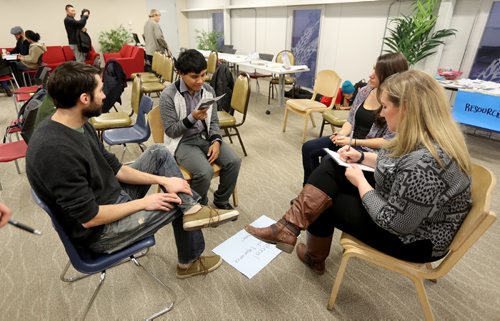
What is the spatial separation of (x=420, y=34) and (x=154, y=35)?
16.4 feet

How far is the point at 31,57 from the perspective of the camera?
17.4 ft

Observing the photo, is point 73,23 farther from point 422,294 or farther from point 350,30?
point 422,294

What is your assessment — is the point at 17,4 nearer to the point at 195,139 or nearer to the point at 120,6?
the point at 120,6

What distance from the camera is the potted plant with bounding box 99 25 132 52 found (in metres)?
8.07

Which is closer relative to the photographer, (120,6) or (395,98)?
(395,98)

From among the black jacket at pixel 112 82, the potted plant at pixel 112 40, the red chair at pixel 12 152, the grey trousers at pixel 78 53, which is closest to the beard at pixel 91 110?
the red chair at pixel 12 152

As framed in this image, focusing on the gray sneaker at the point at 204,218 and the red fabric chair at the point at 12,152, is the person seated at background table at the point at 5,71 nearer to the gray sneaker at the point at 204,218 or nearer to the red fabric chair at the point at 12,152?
the red fabric chair at the point at 12,152

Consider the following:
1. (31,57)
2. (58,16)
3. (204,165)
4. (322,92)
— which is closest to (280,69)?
(322,92)

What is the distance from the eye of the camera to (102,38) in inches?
322

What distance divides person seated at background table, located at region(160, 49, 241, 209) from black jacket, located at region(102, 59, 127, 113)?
147 cm

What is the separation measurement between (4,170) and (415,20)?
5.05 m

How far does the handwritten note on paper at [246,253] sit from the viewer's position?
1.75m

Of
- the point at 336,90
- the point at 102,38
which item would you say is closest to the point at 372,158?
the point at 336,90

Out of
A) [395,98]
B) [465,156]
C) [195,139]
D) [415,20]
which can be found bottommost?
[195,139]
